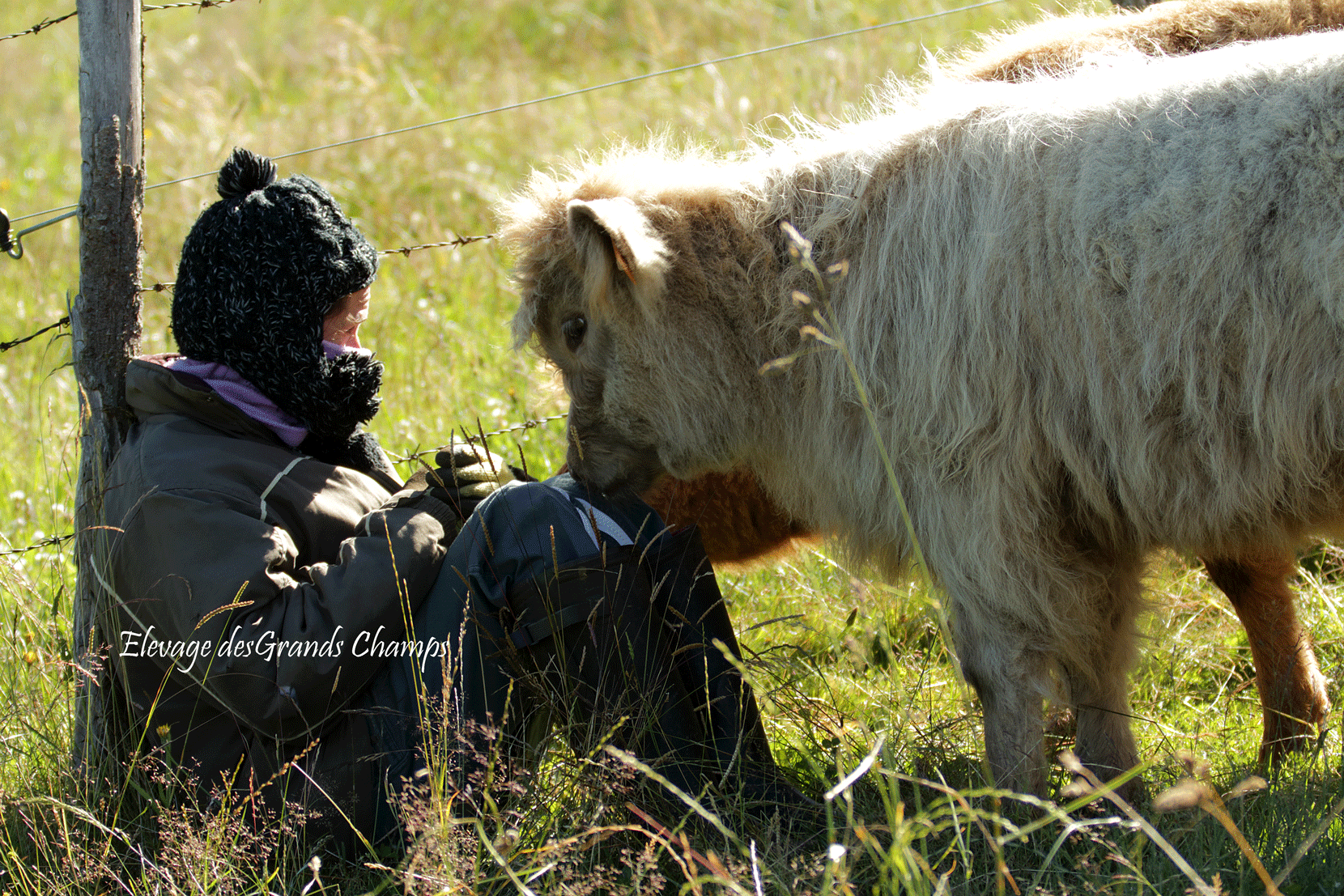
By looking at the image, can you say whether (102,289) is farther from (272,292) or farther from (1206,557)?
(1206,557)

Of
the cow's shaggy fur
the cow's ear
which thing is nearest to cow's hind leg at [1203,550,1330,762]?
the cow's shaggy fur

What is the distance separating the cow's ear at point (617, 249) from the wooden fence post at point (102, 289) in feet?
4.64

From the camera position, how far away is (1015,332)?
2732mm

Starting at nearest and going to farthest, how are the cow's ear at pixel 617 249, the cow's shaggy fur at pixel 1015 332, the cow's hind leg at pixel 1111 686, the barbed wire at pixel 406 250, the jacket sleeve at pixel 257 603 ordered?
the cow's shaggy fur at pixel 1015 332 < the jacket sleeve at pixel 257 603 < the cow's ear at pixel 617 249 < the cow's hind leg at pixel 1111 686 < the barbed wire at pixel 406 250

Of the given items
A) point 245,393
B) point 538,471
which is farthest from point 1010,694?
point 538,471

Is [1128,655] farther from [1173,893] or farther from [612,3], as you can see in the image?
[612,3]

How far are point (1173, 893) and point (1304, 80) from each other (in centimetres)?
190

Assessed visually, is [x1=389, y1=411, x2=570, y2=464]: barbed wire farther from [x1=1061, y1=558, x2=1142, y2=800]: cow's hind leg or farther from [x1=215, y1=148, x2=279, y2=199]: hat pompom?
[x1=1061, y1=558, x2=1142, y2=800]: cow's hind leg

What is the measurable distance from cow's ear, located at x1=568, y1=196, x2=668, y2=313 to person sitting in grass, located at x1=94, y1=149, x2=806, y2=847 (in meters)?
0.63

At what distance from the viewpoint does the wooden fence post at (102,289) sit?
10.4 ft

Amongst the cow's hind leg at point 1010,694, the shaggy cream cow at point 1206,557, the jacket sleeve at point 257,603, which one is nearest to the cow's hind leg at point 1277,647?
the shaggy cream cow at point 1206,557

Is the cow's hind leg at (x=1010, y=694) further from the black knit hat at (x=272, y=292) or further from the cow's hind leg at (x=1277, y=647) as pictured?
the black knit hat at (x=272, y=292)

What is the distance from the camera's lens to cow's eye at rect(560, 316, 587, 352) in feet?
10.9

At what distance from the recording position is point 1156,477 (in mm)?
2711
